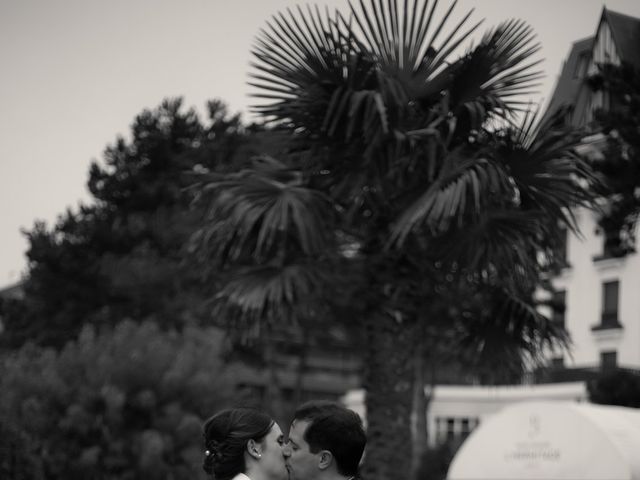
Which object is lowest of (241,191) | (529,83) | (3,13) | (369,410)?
(369,410)

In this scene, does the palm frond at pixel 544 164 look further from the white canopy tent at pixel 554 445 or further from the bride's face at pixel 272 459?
the bride's face at pixel 272 459

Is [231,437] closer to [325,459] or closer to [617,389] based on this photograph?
[325,459]

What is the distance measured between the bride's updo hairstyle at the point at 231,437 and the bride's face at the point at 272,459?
3cm

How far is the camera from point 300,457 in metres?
5.75

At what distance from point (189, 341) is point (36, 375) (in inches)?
171

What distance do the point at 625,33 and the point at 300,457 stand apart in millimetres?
42277

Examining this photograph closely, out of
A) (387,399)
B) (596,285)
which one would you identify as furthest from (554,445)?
(596,285)

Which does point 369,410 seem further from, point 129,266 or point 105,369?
point 129,266

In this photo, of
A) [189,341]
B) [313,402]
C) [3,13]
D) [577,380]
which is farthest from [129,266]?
[3,13]

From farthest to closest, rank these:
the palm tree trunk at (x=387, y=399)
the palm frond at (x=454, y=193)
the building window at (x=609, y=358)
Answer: the building window at (x=609, y=358), the palm tree trunk at (x=387, y=399), the palm frond at (x=454, y=193)

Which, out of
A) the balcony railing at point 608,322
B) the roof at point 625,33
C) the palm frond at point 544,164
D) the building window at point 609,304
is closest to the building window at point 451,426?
the balcony railing at point 608,322

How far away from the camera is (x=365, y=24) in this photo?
14859 millimetres

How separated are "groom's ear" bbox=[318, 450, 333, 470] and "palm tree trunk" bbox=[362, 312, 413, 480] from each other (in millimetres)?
9890

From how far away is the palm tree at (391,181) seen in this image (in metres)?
14.8
